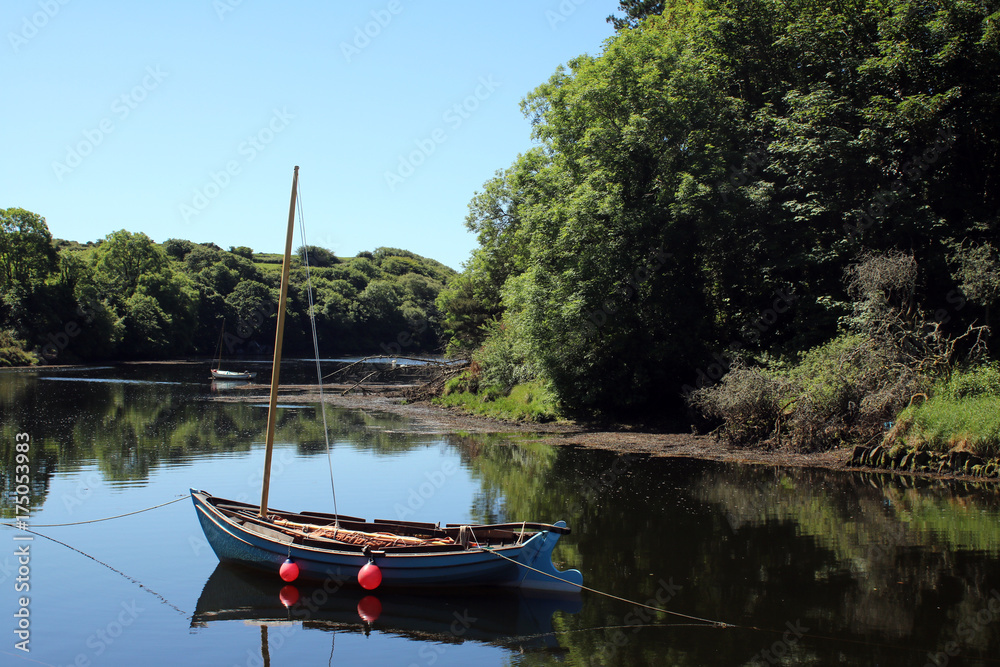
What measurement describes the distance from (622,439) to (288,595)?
16.7 m

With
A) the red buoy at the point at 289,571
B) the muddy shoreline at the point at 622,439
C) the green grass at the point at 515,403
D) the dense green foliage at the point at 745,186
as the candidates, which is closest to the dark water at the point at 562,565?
the red buoy at the point at 289,571

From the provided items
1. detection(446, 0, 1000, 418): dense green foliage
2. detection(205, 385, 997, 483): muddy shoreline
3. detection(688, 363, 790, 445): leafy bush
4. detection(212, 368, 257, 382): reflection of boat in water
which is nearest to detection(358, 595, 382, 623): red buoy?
detection(205, 385, 997, 483): muddy shoreline

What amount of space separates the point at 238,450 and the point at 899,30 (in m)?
26.9

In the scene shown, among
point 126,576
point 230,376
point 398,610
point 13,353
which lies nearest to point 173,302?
point 13,353

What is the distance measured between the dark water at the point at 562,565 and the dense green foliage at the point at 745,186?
7.74 metres

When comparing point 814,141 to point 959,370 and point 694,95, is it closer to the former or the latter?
point 694,95

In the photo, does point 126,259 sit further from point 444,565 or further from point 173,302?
point 444,565

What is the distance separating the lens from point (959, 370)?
21000 mm

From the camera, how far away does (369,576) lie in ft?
37.9

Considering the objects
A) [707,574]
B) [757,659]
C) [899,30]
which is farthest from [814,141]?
[757,659]

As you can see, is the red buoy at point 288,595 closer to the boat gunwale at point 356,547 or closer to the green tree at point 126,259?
the boat gunwale at point 356,547

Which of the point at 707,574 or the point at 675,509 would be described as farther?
the point at 675,509

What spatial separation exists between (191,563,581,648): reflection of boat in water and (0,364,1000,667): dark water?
0.04 m

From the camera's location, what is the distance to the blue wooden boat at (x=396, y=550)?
11.5m
